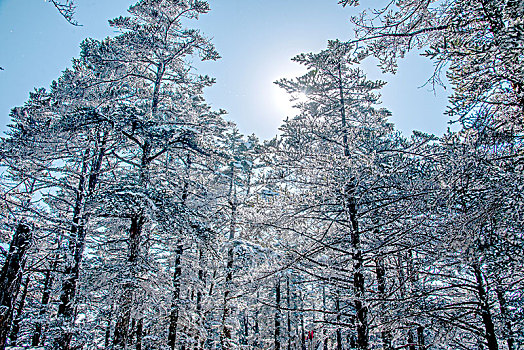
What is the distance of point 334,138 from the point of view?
840cm

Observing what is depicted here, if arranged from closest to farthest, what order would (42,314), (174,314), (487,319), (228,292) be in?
(487,319), (42,314), (174,314), (228,292)

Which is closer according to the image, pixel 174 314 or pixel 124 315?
pixel 124 315

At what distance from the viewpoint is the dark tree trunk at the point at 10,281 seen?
2.16 metres

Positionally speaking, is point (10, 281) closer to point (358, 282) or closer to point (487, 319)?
point (358, 282)

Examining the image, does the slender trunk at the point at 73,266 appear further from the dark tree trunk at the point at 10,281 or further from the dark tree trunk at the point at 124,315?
the dark tree trunk at the point at 10,281

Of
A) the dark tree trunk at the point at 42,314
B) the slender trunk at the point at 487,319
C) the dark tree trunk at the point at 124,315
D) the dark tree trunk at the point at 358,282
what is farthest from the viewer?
the dark tree trunk at the point at 42,314

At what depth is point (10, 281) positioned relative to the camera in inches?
88.7

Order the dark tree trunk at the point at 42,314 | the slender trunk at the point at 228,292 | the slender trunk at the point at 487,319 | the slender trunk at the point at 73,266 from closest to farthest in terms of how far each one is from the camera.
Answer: the slender trunk at the point at 487,319 → the slender trunk at the point at 73,266 → the dark tree trunk at the point at 42,314 → the slender trunk at the point at 228,292

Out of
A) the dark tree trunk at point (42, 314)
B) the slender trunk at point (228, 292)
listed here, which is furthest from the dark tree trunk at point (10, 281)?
the slender trunk at point (228, 292)

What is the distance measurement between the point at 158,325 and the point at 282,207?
35.2 ft

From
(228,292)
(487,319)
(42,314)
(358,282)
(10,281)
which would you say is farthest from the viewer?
(228,292)

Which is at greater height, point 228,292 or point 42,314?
point 228,292

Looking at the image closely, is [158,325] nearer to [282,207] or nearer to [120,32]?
[282,207]

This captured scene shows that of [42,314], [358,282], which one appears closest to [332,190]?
[358,282]
